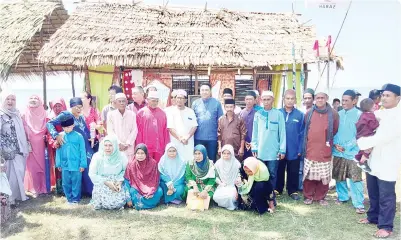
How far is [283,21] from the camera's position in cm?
893

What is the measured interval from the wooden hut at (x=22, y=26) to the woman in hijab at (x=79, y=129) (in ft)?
9.77

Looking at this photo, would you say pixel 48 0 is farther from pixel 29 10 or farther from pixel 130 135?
pixel 130 135

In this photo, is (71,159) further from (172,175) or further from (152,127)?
(172,175)

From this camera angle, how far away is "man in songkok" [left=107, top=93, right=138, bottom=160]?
16.0ft

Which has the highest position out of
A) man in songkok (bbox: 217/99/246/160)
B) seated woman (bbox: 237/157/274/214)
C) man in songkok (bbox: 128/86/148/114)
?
→ man in songkok (bbox: 128/86/148/114)

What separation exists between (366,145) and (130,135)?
3.16m

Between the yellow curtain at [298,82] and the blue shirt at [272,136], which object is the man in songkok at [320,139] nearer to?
the blue shirt at [272,136]

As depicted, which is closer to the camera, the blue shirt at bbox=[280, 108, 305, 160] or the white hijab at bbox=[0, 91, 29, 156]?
the white hijab at bbox=[0, 91, 29, 156]

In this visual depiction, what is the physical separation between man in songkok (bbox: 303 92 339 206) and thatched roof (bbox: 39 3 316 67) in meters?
2.85

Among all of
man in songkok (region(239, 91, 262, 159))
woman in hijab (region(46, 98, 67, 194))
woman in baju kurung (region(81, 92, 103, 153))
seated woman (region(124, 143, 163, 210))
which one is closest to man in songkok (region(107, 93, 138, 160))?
woman in baju kurung (region(81, 92, 103, 153))

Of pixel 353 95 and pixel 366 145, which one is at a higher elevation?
pixel 353 95

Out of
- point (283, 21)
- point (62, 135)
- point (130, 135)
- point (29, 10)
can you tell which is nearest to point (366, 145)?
point (130, 135)

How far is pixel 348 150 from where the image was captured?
4.51 metres

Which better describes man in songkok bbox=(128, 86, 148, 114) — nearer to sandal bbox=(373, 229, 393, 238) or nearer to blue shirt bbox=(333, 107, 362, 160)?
blue shirt bbox=(333, 107, 362, 160)
